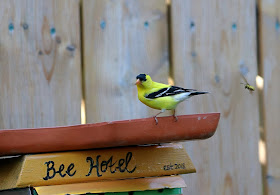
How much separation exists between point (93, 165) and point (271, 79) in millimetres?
1292

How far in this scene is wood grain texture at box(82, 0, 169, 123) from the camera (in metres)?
2.37

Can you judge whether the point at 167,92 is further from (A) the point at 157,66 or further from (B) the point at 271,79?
(B) the point at 271,79

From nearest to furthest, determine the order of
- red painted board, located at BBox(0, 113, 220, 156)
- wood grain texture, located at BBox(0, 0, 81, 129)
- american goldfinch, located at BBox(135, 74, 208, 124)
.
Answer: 1. red painted board, located at BBox(0, 113, 220, 156)
2. american goldfinch, located at BBox(135, 74, 208, 124)
3. wood grain texture, located at BBox(0, 0, 81, 129)

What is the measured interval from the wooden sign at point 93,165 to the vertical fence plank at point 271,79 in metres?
0.90

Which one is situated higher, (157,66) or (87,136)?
(157,66)

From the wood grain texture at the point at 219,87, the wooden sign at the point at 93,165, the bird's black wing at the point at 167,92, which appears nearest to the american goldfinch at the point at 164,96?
the bird's black wing at the point at 167,92

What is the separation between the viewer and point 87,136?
1.57 meters


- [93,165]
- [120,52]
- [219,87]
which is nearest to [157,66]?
[120,52]

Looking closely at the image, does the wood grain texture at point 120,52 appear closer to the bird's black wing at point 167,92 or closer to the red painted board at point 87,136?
the bird's black wing at point 167,92

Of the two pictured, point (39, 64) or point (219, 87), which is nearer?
point (39, 64)

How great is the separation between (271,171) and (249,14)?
2.71ft

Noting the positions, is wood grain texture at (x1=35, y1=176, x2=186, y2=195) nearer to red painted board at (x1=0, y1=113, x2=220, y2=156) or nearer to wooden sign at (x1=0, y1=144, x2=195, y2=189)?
wooden sign at (x1=0, y1=144, x2=195, y2=189)

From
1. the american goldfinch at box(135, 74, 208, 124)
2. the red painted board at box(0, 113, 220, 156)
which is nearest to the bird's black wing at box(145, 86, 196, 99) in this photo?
the american goldfinch at box(135, 74, 208, 124)

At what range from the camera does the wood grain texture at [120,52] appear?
2373mm
